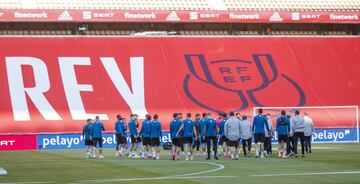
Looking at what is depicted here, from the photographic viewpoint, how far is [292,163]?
29.1m

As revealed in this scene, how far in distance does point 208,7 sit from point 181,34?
3.64m

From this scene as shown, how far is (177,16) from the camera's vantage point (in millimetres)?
55031

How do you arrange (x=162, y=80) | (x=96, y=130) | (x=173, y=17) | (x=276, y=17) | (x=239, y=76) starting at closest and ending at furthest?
1. (x=96, y=130)
2. (x=162, y=80)
3. (x=239, y=76)
4. (x=173, y=17)
5. (x=276, y=17)

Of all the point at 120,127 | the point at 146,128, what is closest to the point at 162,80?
the point at 120,127

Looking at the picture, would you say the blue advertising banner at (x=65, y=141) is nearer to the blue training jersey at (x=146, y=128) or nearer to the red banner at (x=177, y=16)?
the red banner at (x=177, y=16)

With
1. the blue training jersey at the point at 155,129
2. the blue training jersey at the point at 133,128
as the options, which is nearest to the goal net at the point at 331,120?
the blue training jersey at the point at 133,128

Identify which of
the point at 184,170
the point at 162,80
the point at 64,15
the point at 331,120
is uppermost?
the point at 64,15

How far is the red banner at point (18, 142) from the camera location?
4431 cm

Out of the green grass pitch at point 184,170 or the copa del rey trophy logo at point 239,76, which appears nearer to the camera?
the green grass pitch at point 184,170

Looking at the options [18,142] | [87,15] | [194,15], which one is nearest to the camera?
[18,142]

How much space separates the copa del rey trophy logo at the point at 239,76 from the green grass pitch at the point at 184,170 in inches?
686

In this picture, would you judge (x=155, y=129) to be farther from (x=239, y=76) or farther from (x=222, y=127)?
(x=239, y=76)

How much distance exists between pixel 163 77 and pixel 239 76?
4812 mm

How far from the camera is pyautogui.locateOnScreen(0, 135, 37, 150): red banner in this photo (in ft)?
145
